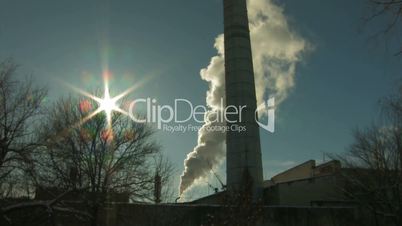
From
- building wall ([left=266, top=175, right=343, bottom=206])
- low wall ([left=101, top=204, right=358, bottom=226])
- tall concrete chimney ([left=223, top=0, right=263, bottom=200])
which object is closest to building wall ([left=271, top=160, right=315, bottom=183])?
building wall ([left=266, top=175, right=343, bottom=206])

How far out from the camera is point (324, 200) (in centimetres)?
2388

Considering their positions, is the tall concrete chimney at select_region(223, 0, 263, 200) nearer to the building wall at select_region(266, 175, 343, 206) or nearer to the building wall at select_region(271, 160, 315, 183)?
the building wall at select_region(266, 175, 343, 206)

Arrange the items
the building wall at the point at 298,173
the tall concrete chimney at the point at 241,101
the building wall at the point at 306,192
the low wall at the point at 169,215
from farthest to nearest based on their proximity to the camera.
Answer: the building wall at the point at 298,173 < the tall concrete chimney at the point at 241,101 < the building wall at the point at 306,192 < the low wall at the point at 169,215

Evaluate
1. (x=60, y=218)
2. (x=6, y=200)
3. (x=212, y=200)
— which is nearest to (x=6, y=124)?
(x=6, y=200)

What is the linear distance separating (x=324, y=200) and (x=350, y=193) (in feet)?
6.57

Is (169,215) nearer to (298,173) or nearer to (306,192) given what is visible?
(306,192)

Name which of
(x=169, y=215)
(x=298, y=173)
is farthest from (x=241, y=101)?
(x=298, y=173)

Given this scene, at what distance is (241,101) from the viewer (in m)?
26.5

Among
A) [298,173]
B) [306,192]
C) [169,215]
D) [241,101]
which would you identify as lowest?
[169,215]

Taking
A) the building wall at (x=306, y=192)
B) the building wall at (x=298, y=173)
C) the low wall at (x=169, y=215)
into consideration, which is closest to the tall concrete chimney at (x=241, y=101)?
the building wall at (x=306, y=192)

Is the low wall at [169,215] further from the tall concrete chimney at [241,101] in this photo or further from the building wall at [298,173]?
the building wall at [298,173]

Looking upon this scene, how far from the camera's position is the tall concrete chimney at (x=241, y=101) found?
25812 mm

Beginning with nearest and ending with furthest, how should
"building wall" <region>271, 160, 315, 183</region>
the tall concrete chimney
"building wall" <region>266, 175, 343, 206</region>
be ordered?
"building wall" <region>266, 175, 343, 206</region> → the tall concrete chimney → "building wall" <region>271, 160, 315, 183</region>

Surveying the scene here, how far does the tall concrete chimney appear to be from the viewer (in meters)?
25.8
